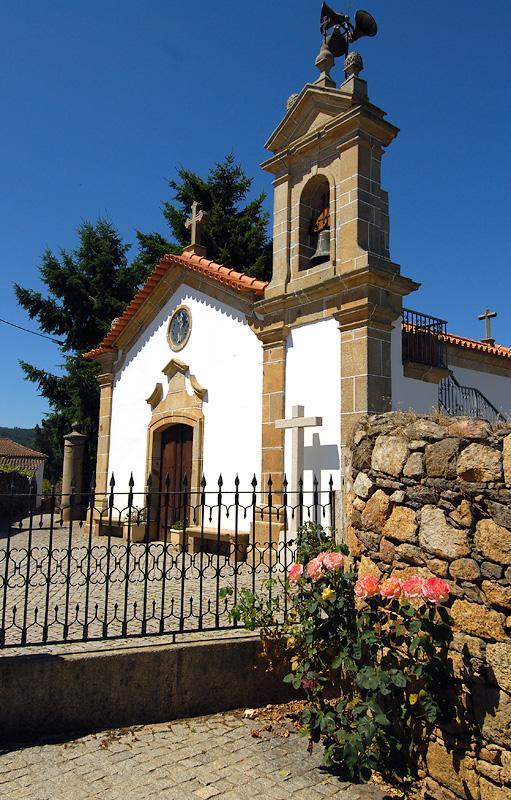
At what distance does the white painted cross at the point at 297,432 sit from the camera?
7742mm

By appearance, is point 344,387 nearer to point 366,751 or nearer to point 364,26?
point 366,751

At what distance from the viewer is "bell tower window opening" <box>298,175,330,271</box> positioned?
28.6 ft

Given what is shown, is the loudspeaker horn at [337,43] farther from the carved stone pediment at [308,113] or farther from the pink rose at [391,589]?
the pink rose at [391,589]

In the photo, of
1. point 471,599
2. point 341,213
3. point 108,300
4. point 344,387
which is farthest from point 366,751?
point 108,300

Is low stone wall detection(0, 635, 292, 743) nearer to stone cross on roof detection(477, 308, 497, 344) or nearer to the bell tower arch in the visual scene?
the bell tower arch

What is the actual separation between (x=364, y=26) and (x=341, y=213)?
9.63 ft

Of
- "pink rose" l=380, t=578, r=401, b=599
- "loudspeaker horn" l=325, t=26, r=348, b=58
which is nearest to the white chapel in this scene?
"loudspeaker horn" l=325, t=26, r=348, b=58

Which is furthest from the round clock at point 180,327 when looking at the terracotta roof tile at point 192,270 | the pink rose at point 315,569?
the pink rose at point 315,569

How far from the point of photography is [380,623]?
352cm

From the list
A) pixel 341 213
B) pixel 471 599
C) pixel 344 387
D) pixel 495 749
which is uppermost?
pixel 341 213

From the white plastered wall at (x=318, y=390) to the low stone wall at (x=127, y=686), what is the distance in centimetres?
349

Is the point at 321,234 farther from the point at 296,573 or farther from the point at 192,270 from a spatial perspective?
the point at 296,573

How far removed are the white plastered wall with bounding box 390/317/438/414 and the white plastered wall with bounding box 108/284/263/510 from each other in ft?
7.14

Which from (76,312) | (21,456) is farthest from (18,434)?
(76,312)
